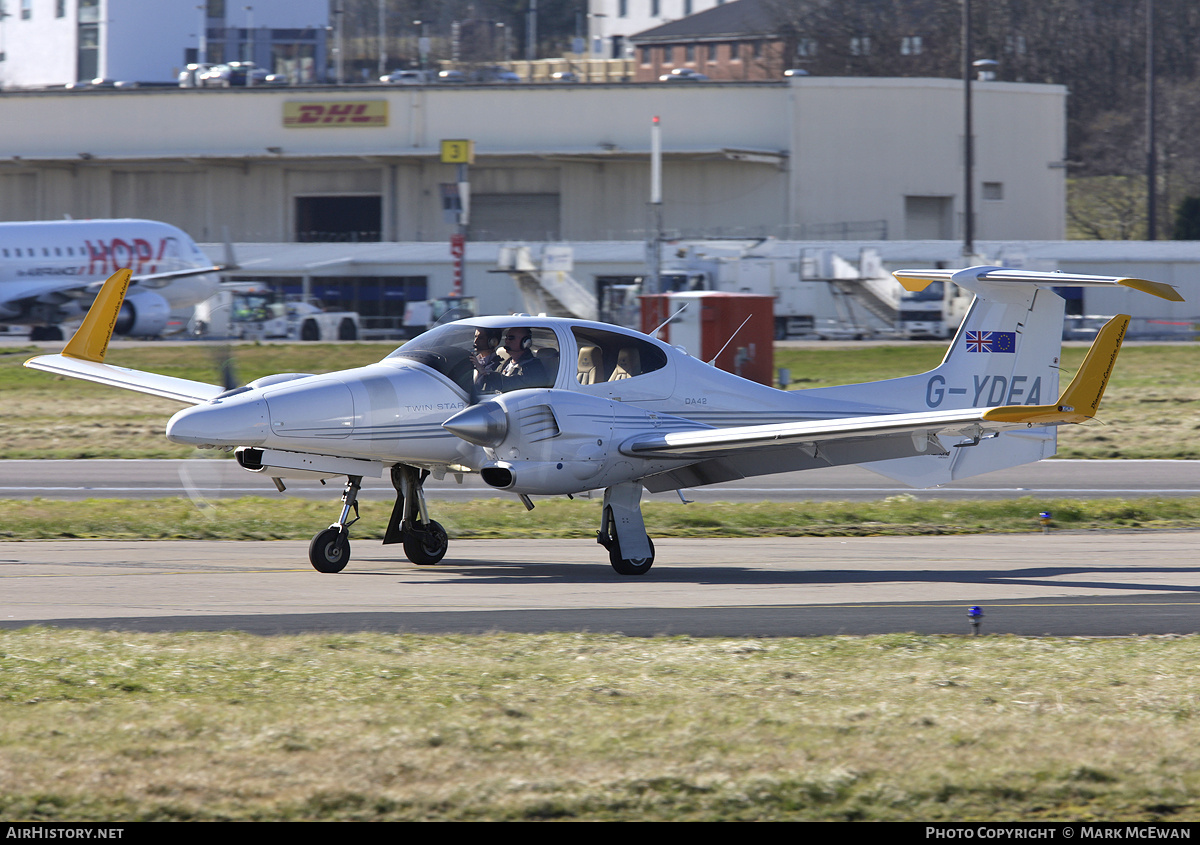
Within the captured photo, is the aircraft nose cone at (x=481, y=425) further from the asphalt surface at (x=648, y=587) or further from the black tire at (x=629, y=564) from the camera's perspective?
the black tire at (x=629, y=564)

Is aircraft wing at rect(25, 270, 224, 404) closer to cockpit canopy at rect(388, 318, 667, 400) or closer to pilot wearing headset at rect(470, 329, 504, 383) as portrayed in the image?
cockpit canopy at rect(388, 318, 667, 400)

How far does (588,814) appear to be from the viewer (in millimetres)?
5539

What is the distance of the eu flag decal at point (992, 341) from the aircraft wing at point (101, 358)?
828 cm

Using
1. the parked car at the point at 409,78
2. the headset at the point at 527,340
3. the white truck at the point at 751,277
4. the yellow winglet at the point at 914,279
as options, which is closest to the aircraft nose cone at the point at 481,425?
the headset at the point at 527,340

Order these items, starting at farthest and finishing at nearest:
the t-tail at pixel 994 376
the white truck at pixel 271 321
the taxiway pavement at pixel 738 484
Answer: the white truck at pixel 271 321, the taxiway pavement at pixel 738 484, the t-tail at pixel 994 376

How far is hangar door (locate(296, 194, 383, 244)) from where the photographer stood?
72188 millimetres

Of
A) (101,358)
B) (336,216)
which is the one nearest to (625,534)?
(101,358)

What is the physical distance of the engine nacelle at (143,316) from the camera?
154 ft

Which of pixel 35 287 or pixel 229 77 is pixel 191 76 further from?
pixel 35 287

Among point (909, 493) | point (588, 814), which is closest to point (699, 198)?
point (909, 493)

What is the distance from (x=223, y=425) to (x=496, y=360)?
2.58 meters

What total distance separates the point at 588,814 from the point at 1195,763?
281 cm

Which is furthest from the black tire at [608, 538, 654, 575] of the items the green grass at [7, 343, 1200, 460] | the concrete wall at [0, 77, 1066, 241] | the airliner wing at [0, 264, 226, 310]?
the concrete wall at [0, 77, 1066, 241]

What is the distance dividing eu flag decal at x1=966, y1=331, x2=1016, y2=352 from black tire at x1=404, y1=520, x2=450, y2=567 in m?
6.09
